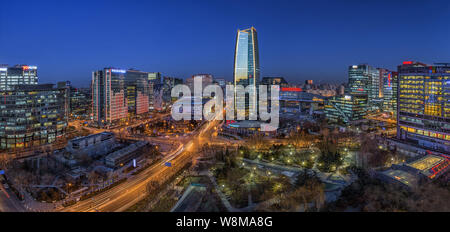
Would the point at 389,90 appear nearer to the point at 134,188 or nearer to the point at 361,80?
the point at 361,80

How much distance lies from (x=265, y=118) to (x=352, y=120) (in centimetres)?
809

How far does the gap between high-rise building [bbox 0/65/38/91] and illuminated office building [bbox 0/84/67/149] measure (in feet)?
24.8

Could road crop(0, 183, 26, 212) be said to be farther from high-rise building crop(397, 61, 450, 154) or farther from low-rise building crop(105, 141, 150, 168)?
high-rise building crop(397, 61, 450, 154)

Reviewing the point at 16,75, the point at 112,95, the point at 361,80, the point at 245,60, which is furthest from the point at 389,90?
the point at 16,75

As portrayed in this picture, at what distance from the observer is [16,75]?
21.5 metres

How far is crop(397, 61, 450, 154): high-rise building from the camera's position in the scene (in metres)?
13.0

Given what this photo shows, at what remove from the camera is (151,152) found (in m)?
13.6

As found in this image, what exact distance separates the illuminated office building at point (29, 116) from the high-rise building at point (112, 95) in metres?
5.22

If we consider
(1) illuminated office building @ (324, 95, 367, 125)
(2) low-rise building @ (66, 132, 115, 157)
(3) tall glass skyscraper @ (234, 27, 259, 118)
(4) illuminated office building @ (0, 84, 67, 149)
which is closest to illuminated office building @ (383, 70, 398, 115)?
(1) illuminated office building @ (324, 95, 367, 125)

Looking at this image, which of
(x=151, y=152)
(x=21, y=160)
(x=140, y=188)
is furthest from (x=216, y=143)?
(x=21, y=160)

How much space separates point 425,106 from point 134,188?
635 inches

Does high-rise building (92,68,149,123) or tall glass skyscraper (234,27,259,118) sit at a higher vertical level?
tall glass skyscraper (234,27,259,118)
